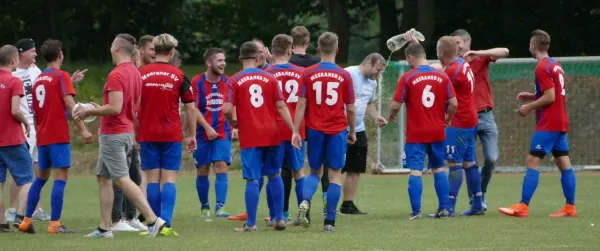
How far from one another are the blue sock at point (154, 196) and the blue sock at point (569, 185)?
4413 mm

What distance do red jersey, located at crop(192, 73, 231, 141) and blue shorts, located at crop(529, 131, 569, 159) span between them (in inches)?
138

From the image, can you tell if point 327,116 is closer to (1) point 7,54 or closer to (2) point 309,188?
(2) point 309,188

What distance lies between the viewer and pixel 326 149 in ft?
38.7

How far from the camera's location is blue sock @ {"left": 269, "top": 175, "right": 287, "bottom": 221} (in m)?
11.8

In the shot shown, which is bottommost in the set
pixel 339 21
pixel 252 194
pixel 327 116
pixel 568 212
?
pixel 568 212

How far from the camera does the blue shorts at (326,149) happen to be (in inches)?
460

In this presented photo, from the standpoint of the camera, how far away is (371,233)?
11414mm

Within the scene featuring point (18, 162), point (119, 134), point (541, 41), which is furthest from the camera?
point (541, 41)

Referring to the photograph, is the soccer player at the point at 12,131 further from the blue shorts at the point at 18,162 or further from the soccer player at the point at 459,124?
the soccer player at the point at 459,124

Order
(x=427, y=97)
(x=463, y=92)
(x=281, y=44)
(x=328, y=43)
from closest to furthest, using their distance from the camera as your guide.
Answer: (x=328, y=43)
(x=281, y=44)
(x=427, y=97)
(x=463, y=92)

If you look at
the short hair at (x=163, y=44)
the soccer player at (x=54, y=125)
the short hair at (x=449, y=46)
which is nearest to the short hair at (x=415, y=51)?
the short hair at (x=449, y=46)

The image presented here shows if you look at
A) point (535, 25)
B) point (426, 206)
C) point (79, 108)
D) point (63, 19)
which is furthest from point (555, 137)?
point (63, 19)

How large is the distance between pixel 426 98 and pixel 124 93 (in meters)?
3.39

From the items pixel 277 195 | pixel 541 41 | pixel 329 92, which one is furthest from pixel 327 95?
pixel 541 41
